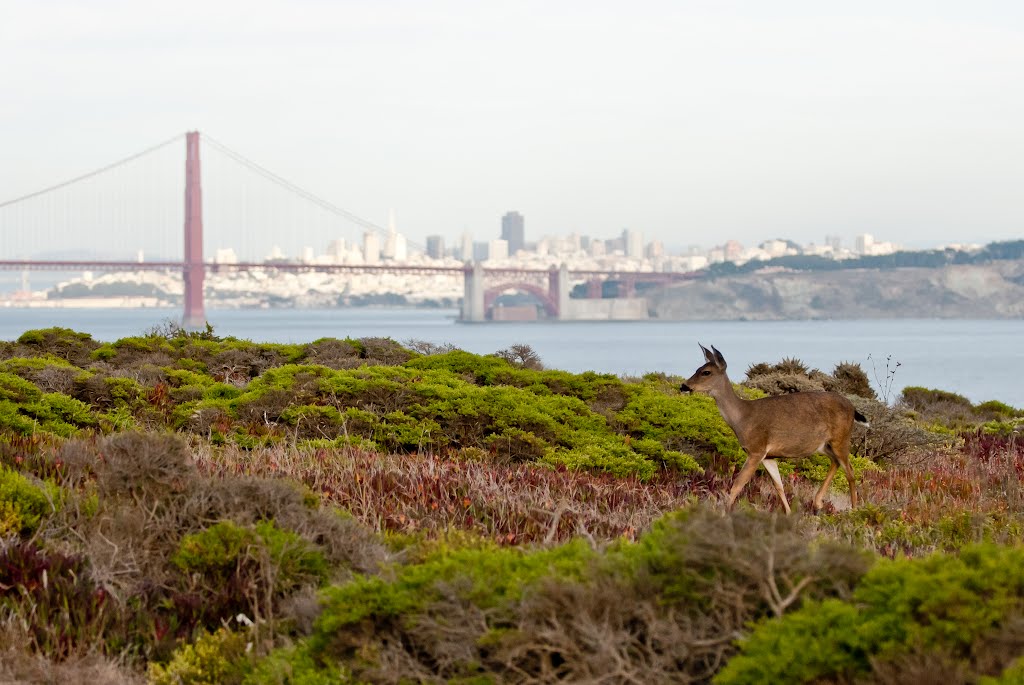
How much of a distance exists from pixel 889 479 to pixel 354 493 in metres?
5.99

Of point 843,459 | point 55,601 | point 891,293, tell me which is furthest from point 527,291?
point 55,601

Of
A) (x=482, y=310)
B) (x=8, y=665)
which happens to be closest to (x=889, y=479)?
(x=8, y=665)

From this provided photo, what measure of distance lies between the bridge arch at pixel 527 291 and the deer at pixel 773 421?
96.7 metres

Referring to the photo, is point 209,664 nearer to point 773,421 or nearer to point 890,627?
point 890,627

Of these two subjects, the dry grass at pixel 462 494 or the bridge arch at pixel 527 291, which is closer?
the dry grass at pixel 462 494

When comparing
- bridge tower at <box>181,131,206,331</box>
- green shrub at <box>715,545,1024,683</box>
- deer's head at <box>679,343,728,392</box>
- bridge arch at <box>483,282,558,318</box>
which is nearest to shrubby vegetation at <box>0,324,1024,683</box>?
green shrub at <box>715,545,1024,683</box>

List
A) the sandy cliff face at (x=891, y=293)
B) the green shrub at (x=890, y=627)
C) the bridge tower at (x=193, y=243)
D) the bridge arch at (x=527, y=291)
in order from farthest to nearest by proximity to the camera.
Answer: the sandy cliff face at (x=891, y=293) → the bridge arch at (x=527, y=291) → the bridge tower at (x=193, y=243) → the green shrub at (x=890, y=627)

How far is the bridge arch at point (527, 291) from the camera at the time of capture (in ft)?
351

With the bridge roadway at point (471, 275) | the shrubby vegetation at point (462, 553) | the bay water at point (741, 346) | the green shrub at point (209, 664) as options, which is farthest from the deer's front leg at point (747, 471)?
the bridge roadway at point (471, 275)

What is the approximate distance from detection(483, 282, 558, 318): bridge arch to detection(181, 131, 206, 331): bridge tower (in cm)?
2752

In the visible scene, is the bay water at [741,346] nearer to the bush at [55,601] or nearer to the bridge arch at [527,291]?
the bridge arch at [527,291]

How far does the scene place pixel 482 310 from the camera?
114 meters

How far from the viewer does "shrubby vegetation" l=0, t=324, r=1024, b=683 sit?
3.77 m

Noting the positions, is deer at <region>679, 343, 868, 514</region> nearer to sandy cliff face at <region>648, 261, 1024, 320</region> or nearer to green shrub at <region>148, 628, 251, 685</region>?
green shrub at <region>148, 628, 251, 685</region>
